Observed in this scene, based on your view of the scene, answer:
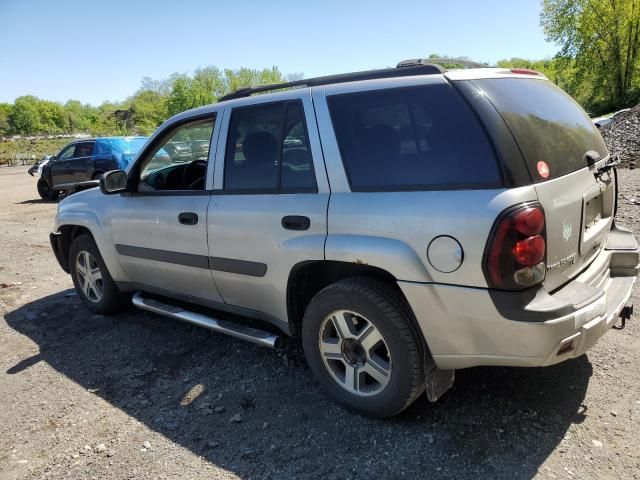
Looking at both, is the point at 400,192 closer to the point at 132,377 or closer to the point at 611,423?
the point at 611,423

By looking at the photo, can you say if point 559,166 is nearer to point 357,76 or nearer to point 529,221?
point 529,221

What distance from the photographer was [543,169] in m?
2.42

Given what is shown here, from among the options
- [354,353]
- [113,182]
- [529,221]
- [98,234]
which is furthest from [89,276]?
[529,221]

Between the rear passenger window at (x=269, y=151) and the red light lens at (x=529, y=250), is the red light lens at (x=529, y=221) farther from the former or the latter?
the rear passenger window at (x=269, y=151)

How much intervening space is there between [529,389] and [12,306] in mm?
5390

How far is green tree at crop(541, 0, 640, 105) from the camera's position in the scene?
4350cm

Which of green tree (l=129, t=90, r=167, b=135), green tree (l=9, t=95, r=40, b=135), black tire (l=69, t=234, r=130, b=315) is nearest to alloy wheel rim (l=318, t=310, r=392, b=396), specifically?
black tire (l=69, t=234, r=130, b=315)

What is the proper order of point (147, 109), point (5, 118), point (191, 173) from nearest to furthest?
point (191, 173), point (147, 109), point (5, 118)

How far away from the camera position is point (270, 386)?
3.36m

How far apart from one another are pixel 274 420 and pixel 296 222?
4.01 ft

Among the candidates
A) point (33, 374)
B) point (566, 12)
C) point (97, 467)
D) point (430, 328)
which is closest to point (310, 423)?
point (430, 328)

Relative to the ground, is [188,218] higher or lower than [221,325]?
higher

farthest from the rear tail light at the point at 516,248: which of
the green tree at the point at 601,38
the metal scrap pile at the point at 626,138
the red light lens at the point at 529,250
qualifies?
the green tree at the point at 601,38

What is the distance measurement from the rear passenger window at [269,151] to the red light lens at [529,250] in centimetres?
122
